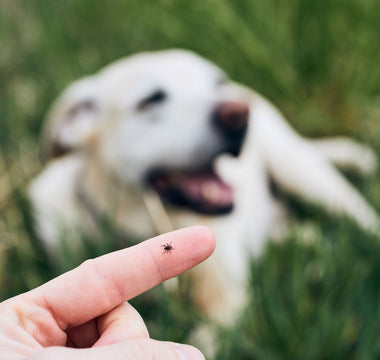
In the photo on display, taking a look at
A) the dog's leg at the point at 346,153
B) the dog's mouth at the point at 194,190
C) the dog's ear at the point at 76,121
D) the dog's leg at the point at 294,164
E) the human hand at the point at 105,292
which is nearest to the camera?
the human hand at the point at 105,292

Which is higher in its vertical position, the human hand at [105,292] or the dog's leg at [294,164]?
the human hand at [105,292]

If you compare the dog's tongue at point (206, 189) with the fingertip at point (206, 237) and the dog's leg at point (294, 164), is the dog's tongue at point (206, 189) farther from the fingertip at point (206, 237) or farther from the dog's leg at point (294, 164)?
the fingertip at point (206, 237)

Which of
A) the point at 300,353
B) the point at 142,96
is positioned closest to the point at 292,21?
the point at 142,96

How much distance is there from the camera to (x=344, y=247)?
4.92 ft

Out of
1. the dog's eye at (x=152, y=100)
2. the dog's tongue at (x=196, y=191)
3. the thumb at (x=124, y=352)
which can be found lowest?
the dog's tongue at (x=196, y=191)

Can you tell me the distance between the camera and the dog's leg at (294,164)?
2016mm

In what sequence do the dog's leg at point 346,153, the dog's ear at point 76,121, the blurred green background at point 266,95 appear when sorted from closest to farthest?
the blurred green background at point 266,95 < the dog's ear at point 76,121 < the dog's leg at point 346,153

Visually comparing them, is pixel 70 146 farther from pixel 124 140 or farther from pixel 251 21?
pixel 251 21

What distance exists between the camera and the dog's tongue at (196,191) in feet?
5.37

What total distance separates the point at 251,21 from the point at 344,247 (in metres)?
1.31

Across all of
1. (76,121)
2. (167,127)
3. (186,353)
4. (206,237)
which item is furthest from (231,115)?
(186,353)

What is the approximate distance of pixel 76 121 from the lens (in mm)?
1801

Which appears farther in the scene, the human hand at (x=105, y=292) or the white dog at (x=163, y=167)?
the white dog at (x=163, y=167)

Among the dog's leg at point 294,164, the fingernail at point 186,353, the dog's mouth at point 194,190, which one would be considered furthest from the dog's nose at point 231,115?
the fingernail at point 186,353
